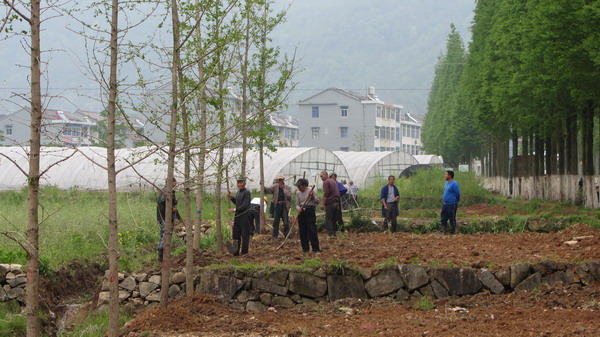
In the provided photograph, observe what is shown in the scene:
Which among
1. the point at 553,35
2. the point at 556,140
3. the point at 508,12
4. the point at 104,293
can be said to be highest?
the point at 508,12

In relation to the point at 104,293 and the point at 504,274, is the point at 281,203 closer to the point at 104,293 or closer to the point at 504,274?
the point at 104,293

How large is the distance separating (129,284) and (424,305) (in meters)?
5.21

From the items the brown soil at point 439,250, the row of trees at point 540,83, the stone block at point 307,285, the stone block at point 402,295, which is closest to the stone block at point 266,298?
the stone block at point 307,285

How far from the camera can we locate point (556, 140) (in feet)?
124

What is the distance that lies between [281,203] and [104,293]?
8.05 m

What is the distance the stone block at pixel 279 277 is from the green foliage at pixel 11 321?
3.87 m

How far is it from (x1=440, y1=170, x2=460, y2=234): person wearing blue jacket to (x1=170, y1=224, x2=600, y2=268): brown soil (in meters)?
0.96

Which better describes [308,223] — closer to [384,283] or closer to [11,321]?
[384,283]

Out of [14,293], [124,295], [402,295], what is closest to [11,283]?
[14,293]

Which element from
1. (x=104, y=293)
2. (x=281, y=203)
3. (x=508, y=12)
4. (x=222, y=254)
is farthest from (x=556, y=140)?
(x=104, y=293)

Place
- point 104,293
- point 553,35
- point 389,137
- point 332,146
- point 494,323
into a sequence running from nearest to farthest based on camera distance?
point 494,323 < point 104,293 < point 553,35 < point 332,146 < point 389,137

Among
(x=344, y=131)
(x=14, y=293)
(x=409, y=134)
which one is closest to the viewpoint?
→ (x=14, y=293)

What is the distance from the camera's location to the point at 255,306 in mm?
14336

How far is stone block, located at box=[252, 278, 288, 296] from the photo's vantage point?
14312 mm
